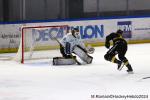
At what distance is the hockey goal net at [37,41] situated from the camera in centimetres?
1384

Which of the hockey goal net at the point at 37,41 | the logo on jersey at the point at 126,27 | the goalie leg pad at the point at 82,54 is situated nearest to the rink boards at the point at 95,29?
the logo on jersey at the point at 126,27

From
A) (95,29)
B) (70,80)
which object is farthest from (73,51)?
(95,29)

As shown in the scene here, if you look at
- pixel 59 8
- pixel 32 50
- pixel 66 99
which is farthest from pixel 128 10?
pixel 66 99

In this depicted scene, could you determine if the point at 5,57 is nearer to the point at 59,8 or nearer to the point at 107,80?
the point at 59,8

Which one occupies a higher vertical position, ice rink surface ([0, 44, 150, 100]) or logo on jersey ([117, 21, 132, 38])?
logo on jersey ([117, 21, 132, 38])

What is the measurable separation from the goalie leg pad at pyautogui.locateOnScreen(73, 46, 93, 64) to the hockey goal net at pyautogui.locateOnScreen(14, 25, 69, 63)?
1.34 meters

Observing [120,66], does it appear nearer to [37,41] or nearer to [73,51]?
[73,51]

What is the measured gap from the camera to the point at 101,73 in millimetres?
10898

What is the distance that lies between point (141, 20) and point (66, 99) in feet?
34.5

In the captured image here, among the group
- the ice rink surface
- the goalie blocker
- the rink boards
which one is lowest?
the ice rink surface

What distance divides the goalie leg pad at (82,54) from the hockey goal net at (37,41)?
1338 mm

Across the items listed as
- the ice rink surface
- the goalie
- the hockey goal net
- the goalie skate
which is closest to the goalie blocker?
the goalie

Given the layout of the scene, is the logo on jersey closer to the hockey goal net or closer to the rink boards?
the rink boards

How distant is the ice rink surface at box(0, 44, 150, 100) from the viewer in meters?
8.33
